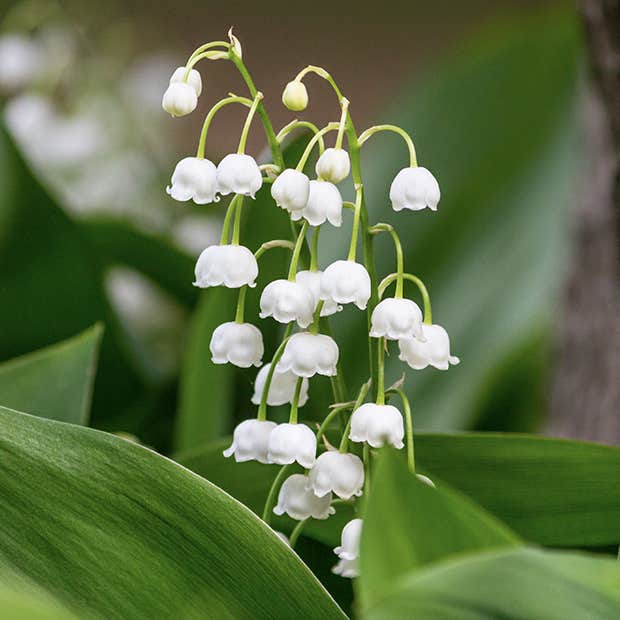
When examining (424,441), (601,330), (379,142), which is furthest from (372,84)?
(424,441)

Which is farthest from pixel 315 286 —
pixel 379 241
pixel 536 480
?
pixel 379 241

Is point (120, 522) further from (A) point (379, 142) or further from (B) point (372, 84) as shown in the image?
(B) point (372, 84)

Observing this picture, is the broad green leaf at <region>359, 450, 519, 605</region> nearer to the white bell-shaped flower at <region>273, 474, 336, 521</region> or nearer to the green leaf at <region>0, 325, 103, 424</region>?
the white bell-shaped flower at <region>273, 474, 336, 521</region>

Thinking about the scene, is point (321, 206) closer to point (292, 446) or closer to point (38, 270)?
point (292, 446)

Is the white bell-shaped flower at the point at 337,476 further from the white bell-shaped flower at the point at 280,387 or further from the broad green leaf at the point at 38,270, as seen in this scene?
the broad green leaf at the point at 38,270

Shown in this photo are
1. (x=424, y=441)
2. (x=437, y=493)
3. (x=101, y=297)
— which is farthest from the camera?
(x=101, y=297)

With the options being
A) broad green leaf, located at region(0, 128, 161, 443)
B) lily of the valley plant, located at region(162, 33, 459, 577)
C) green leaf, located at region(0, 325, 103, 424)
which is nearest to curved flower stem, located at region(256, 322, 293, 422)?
lily of the valley plant, located at region(162, 33, 459, 577)

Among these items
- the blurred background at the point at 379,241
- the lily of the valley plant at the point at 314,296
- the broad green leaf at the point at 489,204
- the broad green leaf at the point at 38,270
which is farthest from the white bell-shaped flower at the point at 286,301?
the broad green leaf at the point at 489,204
